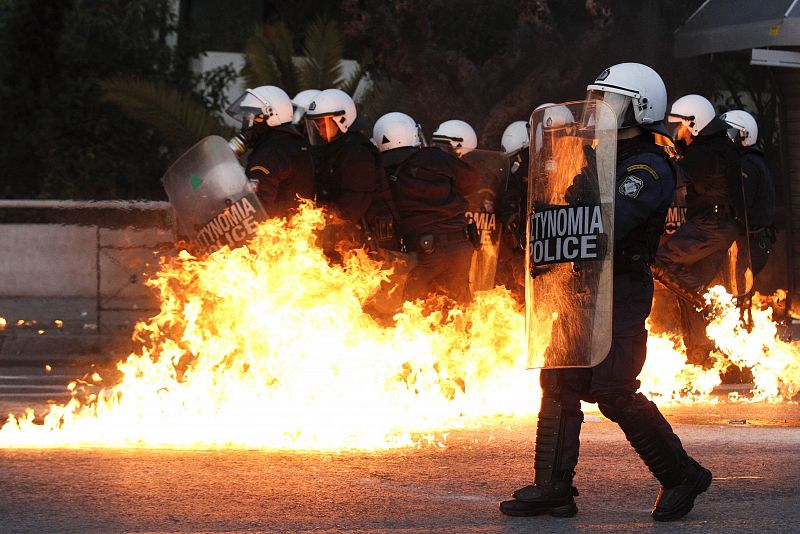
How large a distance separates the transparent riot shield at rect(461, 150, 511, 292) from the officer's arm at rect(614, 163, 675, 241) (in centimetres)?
488

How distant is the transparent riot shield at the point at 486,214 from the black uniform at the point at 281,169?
1.78 meters

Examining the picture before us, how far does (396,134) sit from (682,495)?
181 inches

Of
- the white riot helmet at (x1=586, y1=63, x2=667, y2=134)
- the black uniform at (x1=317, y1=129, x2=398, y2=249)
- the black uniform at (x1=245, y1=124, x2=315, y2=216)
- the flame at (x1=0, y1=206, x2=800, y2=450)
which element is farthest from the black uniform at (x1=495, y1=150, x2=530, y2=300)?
the white riot helmet at (x1=586, y1=63, x2=667, y2=134)

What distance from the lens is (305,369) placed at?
8.17m

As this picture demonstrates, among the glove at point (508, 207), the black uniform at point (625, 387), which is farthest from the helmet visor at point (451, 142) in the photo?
the black uniform at point (625, 387)

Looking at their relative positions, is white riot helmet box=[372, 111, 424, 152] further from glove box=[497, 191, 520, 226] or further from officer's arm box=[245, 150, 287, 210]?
glove box=[497, 191, 520, 226]

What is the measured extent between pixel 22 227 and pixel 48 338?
2.04 metres

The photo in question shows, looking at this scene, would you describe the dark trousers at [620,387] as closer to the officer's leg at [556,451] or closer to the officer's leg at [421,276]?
the officer's leg at [556,451]

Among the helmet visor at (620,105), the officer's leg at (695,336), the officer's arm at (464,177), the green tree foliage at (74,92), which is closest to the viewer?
the helmet visor at (620,105)

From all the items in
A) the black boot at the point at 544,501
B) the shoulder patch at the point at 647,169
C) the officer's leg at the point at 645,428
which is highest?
the shoulder patch at the point at 647,169

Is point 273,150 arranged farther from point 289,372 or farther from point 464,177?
point 289,372

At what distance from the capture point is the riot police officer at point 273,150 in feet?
30.1

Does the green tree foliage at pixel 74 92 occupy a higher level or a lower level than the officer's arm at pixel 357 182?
higher

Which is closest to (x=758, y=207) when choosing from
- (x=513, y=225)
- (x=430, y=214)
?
(x=513, y=225)
